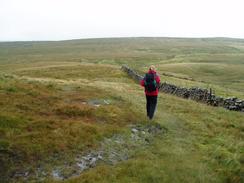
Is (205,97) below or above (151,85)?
below

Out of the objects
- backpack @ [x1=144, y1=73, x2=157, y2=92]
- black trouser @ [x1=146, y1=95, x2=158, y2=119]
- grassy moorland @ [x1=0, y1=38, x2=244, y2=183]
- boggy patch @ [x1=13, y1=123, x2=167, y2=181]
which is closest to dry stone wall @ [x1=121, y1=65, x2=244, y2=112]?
grassy moorland @ [x1=0, y1=38, x2=244, y2=183]

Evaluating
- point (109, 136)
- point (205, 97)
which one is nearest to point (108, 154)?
point (109, 136)

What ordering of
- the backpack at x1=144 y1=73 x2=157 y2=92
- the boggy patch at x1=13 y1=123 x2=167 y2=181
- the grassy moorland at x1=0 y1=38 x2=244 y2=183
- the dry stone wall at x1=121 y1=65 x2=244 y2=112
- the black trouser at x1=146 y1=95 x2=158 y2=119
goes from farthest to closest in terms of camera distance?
1. the dry stone wall at x1=121 y1=65 x2=244 y2=112
2. the black trouser at x1=146 y1=95 x2=158 y2=119
3. the backpack at x1=144 y1=73 x2=157 y2=92
4. the grassy moorland at x1=0 y1=38 x2=244 y2=183
5. the boggy patch at x1=13 y1=123 x2=167 y2=181

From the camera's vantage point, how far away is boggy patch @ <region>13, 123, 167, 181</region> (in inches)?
428

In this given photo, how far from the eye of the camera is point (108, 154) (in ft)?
43.2

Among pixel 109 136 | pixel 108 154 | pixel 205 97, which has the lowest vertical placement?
pixel 205 97

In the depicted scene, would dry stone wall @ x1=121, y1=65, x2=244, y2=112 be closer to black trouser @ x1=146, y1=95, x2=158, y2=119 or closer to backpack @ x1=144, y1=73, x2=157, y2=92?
black trouser @ x1=146, y1=95, x2=158, y2=119

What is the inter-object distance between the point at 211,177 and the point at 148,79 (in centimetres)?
752

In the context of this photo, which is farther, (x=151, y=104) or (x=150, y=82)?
(x=151, y=104)

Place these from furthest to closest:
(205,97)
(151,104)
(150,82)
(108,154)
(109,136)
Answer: (205,97) < (151,104) < (150,82) < (109,136) < (108,154)

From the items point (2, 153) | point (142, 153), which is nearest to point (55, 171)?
point (2, 153)

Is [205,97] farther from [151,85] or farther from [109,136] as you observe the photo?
[109,136]

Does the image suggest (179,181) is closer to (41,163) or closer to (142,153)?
(142,153)

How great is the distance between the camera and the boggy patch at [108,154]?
10875mm
